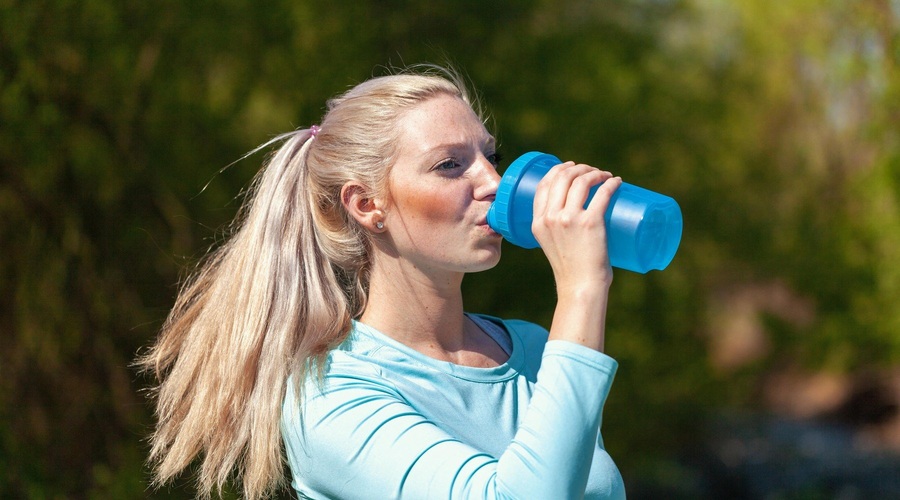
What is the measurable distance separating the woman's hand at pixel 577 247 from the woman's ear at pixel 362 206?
40 cm

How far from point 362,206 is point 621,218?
20.6 inches

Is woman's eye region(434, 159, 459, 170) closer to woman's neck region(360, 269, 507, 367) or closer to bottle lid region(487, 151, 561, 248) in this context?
bottle lid region(487, 151, 561, 248)

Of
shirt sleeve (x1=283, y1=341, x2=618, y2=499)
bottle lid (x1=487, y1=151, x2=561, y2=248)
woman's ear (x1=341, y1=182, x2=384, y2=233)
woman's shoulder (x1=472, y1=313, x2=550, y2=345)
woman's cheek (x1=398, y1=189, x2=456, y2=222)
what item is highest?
bottle lid (x1=487, y1=151, x2=561, y2=248)

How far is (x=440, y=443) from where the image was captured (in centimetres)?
139

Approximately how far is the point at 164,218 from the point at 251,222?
8.53ft

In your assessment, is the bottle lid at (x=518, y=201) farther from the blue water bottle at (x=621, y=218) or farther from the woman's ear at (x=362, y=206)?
the woman's ear at (x=362, y=206)

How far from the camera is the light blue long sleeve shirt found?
1309mm

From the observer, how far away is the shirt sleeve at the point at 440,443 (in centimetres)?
130

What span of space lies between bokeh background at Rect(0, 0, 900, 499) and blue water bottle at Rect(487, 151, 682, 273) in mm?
1672

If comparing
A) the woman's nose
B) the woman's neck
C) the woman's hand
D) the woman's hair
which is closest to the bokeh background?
the woman's hair

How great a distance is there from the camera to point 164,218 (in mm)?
4297

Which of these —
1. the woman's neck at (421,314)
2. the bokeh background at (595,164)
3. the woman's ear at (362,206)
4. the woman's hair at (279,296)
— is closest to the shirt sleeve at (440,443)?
the woman's hair at (279,296)

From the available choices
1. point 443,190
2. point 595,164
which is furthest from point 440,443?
point 595,164

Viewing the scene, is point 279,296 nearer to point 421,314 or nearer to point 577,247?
point 421,314
